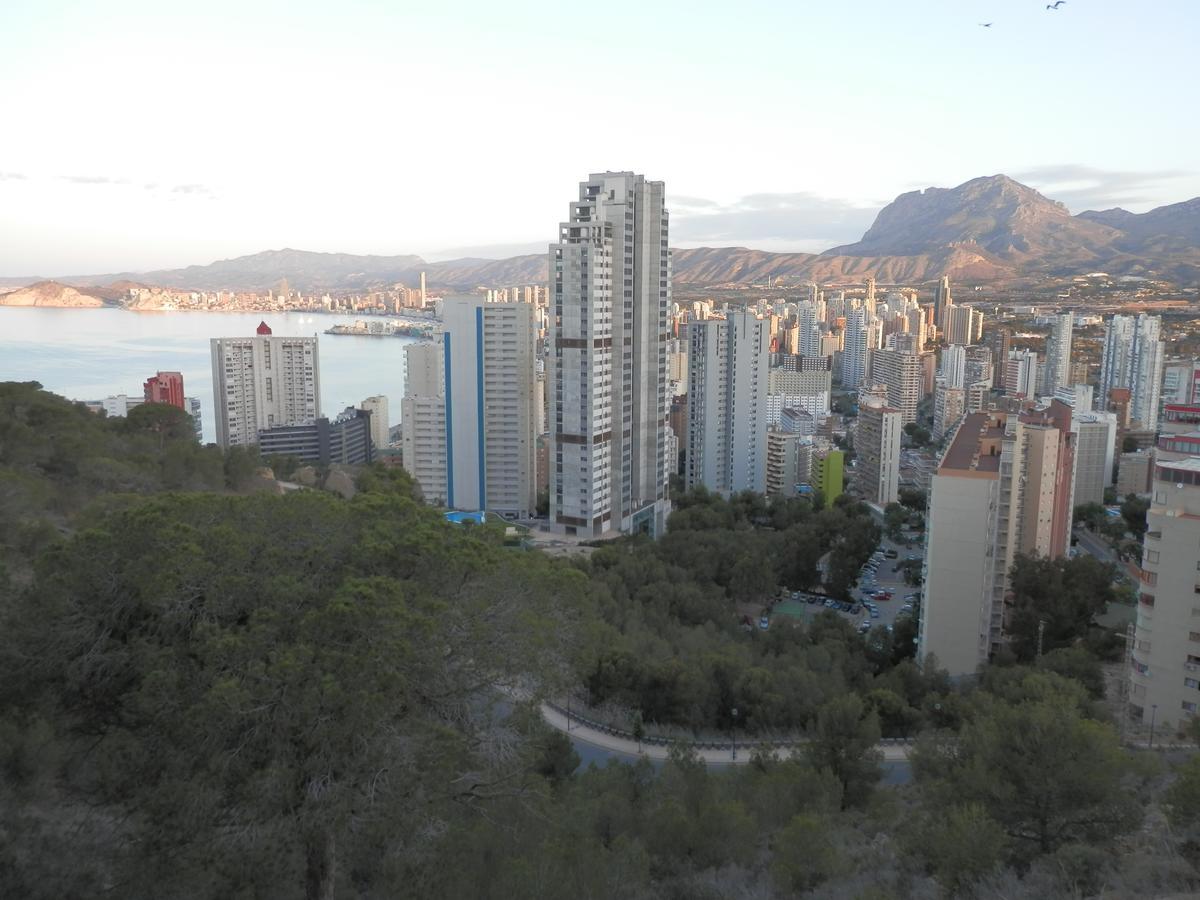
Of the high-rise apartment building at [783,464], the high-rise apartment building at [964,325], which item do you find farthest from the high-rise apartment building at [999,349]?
the high-rise apartment building at [783,464]

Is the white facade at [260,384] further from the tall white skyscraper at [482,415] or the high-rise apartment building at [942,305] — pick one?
the high-rise apartment building at [942,305]

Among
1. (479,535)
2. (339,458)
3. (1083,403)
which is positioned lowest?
(339,458)

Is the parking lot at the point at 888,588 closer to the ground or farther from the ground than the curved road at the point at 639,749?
closer to the ground

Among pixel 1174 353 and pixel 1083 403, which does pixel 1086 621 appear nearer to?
pixel 1083 403

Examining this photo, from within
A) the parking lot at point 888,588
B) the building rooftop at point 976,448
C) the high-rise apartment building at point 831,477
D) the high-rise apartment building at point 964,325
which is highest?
the high-rise apartment building at point 964,325

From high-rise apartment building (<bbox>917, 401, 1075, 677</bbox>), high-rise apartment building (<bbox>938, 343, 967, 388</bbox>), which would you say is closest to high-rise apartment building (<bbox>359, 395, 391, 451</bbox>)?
high-rise apartment building (<bbox>917, 401, 1075, 677</bbox>)

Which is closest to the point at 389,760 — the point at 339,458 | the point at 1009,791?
the point at 1009,791

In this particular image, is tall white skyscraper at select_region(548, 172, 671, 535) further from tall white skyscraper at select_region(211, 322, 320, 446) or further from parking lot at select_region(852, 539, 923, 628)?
tall white skyscraper at select_region(211, 322, 320, 446)
